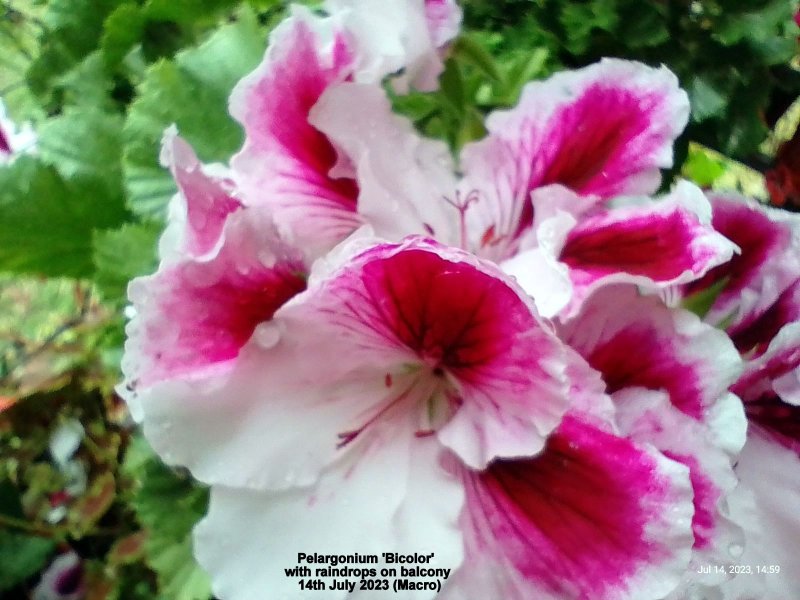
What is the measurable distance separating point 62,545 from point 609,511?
0.43 metres

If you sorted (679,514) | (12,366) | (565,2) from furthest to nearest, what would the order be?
1. (12,366)
2. (565,2)
3. (679,514)

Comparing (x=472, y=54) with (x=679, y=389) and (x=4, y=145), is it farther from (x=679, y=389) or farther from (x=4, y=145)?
(x=4, y=145)

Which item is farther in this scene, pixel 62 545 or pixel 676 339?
pixel 62 545

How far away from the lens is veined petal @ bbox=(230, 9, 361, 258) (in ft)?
0.81

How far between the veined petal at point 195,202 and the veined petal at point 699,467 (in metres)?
0.14

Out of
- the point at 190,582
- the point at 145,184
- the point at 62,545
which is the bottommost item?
the point at 62,545

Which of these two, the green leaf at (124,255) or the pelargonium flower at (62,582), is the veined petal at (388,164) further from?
the pelargonium flower at (62,582)

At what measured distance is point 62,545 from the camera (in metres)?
0.52

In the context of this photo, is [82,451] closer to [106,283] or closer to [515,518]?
[106,283]

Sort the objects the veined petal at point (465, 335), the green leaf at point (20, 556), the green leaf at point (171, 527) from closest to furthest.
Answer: the veined petal at point (465, 335), the green leaf at point (171, 527), the green leaf at point (20, 556)

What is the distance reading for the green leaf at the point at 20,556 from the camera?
1.63ft

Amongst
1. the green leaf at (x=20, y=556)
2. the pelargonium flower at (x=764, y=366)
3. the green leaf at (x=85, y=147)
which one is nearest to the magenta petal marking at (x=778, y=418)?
the pelargonium flower at (x=764, y=366)

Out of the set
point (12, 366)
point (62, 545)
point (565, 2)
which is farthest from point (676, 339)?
point (12, 366)

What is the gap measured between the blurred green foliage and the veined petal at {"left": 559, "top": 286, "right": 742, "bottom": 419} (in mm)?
125
